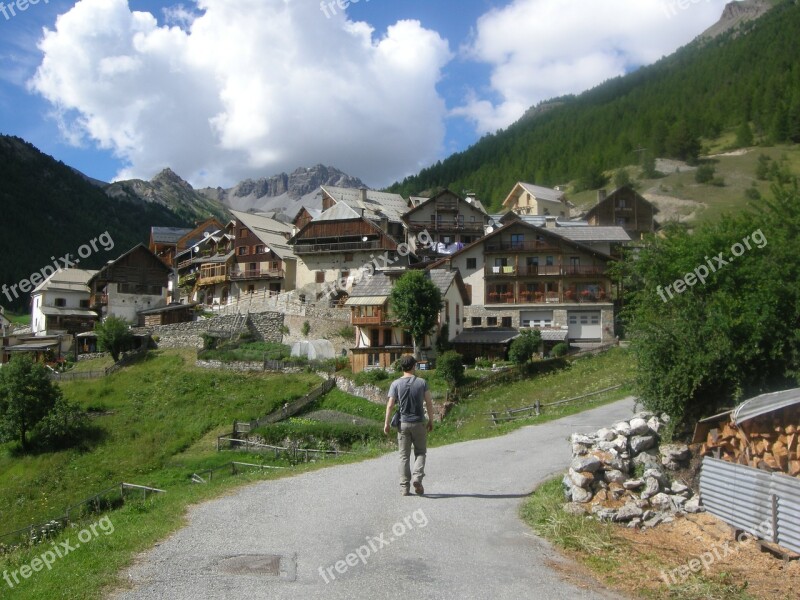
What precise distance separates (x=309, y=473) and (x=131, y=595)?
784 cm

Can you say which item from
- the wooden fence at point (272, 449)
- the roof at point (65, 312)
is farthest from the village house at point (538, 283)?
the roof at point (65, 312)

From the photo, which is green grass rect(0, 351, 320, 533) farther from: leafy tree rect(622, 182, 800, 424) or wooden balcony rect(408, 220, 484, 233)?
wooden balcony rect(408, 220, 484, 233)

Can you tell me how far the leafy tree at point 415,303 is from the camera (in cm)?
4403

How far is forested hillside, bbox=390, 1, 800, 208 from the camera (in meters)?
129

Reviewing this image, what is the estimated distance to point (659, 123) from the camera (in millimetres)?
135375

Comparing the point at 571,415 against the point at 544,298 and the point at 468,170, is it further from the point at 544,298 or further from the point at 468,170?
the point at 468,170

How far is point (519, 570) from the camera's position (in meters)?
8.60

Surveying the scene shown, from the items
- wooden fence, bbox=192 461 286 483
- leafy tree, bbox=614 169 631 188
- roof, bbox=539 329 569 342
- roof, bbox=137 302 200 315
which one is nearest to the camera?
wooden fence, bbox=192 461 286 483

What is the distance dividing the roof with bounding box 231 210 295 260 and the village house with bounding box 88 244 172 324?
10.8 m

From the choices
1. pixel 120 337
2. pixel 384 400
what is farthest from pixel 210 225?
pixel 384 400

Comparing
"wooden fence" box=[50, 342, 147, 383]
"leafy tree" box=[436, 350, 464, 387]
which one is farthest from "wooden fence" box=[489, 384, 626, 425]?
"wooden fence" box=[50, 342, 147, 383]

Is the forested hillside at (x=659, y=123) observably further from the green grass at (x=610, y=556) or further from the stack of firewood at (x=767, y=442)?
the green grass at (x=610, y=556)

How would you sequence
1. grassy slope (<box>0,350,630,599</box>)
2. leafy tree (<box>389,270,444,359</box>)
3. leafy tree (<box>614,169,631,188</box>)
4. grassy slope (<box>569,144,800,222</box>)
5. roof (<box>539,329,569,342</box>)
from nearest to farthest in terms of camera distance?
grassy slope (<box>0,350,630,599</box>), leafy tree (<box>389,270,444,359</box>), roof (<box>539,329,569,342</box>), grassy slope (<box>569,144,800,222</box>), leafy tree (<box>614,169,631,188</box>)

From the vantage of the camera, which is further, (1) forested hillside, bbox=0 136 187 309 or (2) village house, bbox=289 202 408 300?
(1) forested hillside, bbox=0 136 187 309
